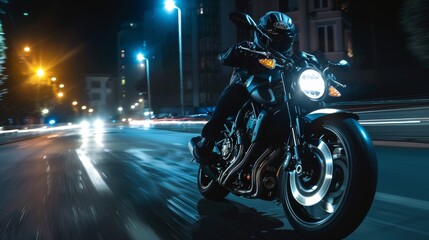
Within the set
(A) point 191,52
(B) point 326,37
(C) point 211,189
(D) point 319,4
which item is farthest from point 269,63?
(A) point 191,52

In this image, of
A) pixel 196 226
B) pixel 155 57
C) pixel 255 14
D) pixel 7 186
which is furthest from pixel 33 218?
pixel 155 57

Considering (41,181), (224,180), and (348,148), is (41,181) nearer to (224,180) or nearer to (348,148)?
(224,180)

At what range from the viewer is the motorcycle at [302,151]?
3.13 metres

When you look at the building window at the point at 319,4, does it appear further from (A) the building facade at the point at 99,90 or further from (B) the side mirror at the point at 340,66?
(A) the building facade at the point at 99,90

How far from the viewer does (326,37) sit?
118ft

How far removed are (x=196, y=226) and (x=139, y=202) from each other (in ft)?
5.18

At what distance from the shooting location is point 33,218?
198 inches

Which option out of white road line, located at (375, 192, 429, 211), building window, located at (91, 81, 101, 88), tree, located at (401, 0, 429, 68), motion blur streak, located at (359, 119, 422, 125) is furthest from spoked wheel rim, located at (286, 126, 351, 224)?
building window, located at (91, 81, 101, 88)

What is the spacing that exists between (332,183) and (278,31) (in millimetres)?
1535

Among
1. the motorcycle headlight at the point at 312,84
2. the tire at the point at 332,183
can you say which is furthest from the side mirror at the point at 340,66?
the tire at the point at 332,183

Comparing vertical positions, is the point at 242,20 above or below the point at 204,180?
above

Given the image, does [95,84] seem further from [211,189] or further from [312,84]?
[312,84]

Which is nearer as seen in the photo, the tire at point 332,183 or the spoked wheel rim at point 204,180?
the tire at point 332,183

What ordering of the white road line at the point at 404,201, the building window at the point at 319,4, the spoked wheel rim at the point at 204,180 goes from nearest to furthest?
the white road line at the point at 404,201, the spoked wheel rim at the point at 204,180, the building window at the point at 319,4
